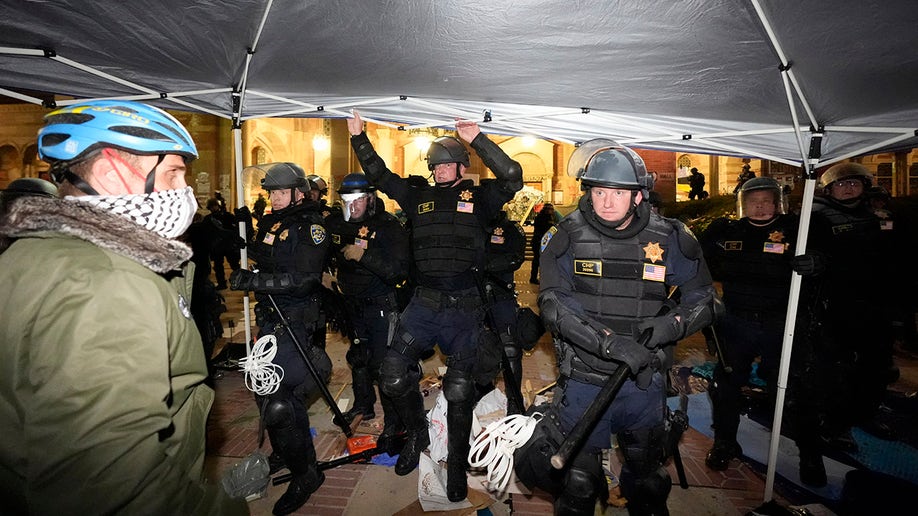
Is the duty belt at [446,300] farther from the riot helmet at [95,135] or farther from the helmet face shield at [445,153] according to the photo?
the riot helmet at [95,135]

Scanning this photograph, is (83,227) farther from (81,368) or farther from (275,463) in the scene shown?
(275,463)

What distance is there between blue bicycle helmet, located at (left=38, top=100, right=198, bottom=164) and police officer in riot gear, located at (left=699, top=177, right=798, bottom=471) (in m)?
4.87

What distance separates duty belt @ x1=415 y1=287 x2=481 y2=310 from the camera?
3.99m

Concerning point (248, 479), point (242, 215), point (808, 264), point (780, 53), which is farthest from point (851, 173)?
point (248, 479)

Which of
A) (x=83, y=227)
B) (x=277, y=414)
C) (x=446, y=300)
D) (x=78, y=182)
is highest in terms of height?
(x=78, y=182)

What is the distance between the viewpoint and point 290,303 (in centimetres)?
399

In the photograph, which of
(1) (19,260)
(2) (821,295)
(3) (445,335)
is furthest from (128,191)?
(2) (821,295)

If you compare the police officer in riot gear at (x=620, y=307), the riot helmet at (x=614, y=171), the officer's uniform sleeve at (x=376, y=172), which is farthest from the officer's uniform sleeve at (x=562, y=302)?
the officer's uniform sleeve at (x=376, y=172)

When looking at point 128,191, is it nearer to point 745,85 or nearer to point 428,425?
point 428,425

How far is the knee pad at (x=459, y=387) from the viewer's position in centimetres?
372

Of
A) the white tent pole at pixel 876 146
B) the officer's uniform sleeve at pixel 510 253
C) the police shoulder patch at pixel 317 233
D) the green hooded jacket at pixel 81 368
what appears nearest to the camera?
the green hooded jacket at pixel 81 368

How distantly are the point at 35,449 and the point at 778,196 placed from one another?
18.4 ft

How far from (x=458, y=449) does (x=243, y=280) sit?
247cm

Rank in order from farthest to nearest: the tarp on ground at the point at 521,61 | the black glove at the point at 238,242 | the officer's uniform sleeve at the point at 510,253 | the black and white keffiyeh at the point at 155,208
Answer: the officer's uniform sleeve at the point at 510,253 → the black glove at the point at 238,242 → the tarp on ground at the point at 521,61 → the black and white keffiyeh at the point at 155,208
